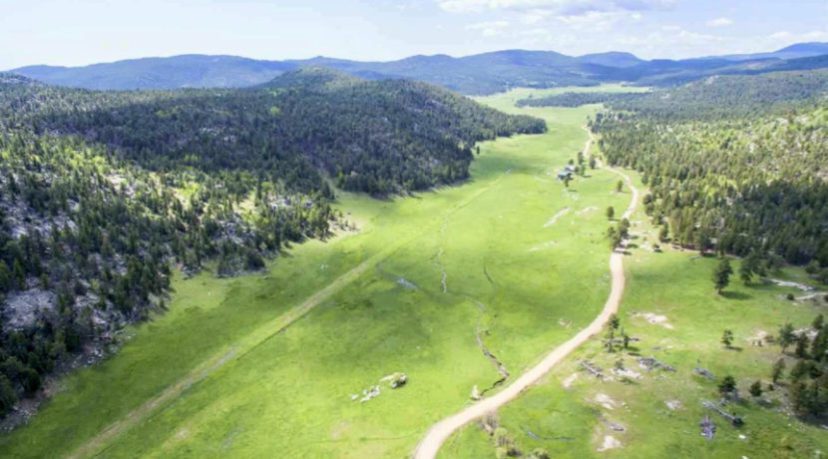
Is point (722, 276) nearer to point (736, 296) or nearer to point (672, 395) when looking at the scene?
point (736, 296)

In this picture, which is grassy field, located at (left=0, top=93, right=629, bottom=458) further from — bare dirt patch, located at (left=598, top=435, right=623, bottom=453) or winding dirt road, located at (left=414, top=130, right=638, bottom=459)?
bare dirt patch, located at (left=598, top=435, right=623, bottom=453)

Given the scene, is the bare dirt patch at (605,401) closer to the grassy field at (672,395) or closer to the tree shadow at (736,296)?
the grassy field at (672,395)

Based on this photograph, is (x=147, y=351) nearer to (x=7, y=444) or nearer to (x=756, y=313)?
(x=7, y=444)

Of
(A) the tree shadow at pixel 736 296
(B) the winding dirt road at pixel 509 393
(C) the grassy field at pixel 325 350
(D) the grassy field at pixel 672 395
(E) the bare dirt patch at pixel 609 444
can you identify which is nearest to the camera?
(D) the grassy field at pixel 672 395

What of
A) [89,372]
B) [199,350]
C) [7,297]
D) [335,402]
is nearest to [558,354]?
[335,402]

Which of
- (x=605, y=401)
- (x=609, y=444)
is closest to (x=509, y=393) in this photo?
(x=605, y=401)

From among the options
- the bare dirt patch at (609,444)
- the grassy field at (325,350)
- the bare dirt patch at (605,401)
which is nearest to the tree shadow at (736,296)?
the grassy field at (325,350)
